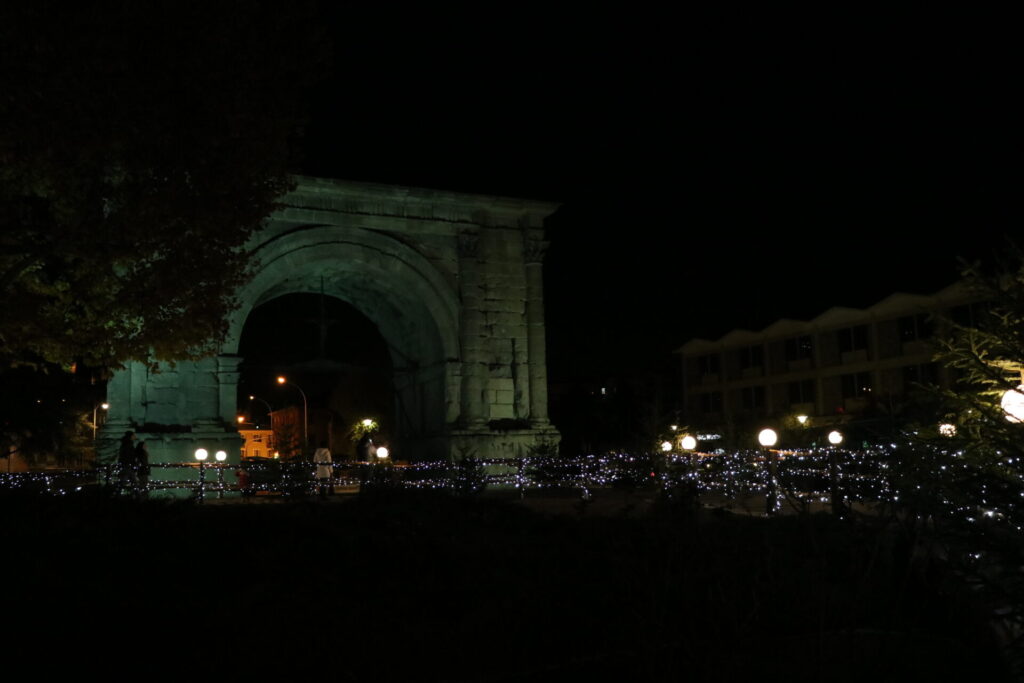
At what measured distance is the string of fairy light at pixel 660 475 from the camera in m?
12.5

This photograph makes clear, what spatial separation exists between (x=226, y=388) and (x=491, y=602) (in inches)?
672

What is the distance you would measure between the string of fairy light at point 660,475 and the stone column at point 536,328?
8.38 ft

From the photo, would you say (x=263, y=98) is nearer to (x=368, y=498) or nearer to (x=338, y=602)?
(x=368, y=498)

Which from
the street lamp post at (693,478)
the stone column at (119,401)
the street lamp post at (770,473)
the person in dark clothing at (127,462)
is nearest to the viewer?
the street lamp post at (693,478)

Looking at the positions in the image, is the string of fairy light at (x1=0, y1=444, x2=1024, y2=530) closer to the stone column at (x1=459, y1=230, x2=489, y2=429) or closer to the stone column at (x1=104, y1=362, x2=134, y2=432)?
the stone column at (x1=459, y1=230, x2=489, y2=429)

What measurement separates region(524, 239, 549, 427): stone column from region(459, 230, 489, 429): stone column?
1315 millimetres

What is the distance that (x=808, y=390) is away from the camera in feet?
164

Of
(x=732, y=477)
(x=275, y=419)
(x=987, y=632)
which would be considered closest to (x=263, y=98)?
(x=732, y=477)

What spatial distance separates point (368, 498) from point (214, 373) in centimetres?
1090

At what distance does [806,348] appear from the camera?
1975 inches

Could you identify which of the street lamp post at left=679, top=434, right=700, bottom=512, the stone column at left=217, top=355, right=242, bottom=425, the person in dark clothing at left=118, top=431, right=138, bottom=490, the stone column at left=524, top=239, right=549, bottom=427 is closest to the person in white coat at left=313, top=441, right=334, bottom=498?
the stone column at left=217, top=355, right=242, bottom=425

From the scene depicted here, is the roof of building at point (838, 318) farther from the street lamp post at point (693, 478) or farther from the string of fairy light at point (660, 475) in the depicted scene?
the string of fairy light at point (660, 475)

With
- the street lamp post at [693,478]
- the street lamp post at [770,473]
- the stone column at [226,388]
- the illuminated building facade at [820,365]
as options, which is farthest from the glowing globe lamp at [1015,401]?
the illuminated building facade at [820,365]

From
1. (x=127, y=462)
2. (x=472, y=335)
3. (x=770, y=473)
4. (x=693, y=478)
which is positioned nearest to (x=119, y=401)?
(x=127, y=462)
